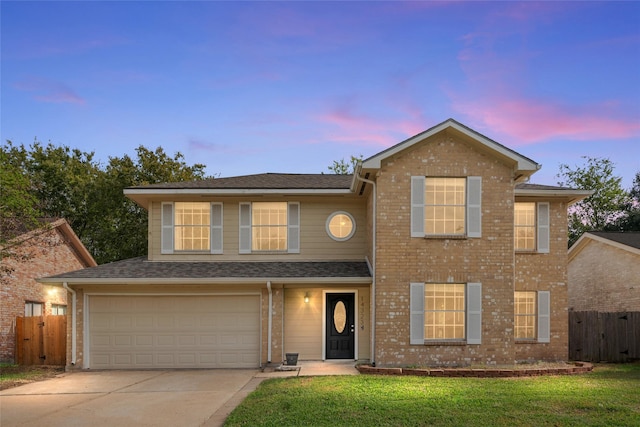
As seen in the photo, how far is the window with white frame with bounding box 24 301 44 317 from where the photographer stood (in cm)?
1881

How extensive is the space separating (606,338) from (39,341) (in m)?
18.2

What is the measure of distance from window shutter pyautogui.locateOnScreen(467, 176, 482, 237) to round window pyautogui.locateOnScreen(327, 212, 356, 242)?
12.7 ft

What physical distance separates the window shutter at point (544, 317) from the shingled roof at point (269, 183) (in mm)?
6766

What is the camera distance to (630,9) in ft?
48.5

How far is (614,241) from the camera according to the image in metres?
19.3

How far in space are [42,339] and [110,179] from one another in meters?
14.7

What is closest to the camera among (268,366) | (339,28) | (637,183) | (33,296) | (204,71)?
(268,366)

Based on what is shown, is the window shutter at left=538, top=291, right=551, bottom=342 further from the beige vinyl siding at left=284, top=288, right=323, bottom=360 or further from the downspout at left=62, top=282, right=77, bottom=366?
the downspout at left=62, top=282, right=77, bottom=366

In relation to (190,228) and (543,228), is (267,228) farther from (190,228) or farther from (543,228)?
(543,228)

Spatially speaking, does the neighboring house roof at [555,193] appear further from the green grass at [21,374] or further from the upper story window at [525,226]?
the green grass at [21,374]

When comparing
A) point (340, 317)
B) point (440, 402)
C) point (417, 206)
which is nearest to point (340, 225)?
point (340, 317)

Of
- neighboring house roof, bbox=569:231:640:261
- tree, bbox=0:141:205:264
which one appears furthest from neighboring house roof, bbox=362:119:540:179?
tree, bbox=0:141:205:264

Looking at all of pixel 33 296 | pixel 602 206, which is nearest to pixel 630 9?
pixel 33 296

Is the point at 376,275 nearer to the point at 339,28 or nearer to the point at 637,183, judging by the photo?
the point at 339,28
